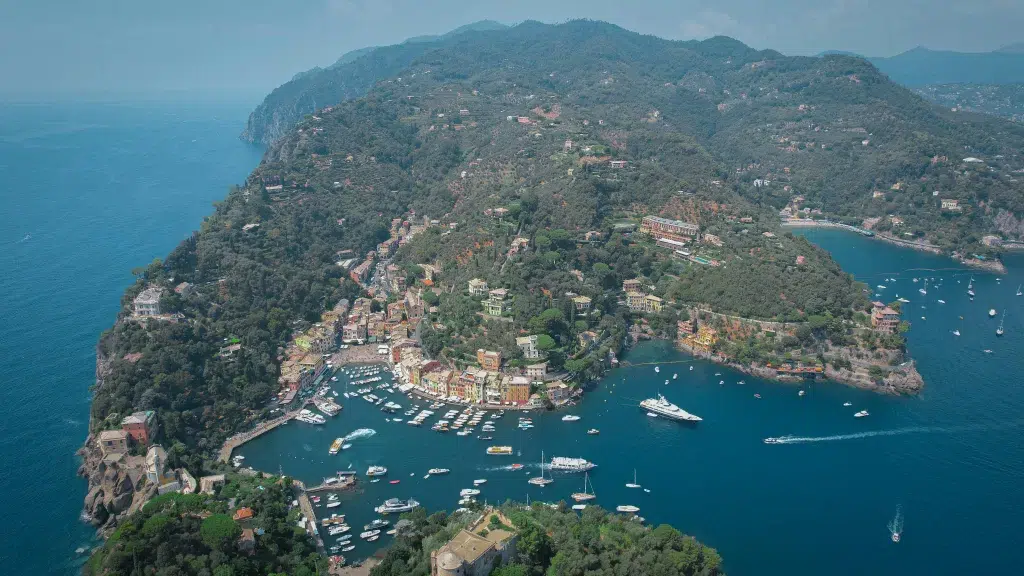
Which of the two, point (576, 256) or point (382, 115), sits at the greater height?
point (382, 115)

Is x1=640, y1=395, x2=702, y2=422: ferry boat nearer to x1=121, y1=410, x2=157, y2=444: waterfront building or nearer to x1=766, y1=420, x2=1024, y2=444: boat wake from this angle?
x1=766, y1=420, x2=1024, y2=444: boat wake

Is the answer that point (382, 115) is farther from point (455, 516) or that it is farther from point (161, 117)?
point (161, 117)

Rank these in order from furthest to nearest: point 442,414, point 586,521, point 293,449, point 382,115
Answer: point 382,115 < point 442,414 < point 293,449 < point 586,521

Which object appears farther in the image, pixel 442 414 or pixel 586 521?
pixel 442 414

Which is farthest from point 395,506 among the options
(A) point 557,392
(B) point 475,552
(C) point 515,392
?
(A) point 557,392

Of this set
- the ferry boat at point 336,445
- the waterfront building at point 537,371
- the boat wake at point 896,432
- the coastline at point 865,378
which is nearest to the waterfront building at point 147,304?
the ferry boat at point 336,445

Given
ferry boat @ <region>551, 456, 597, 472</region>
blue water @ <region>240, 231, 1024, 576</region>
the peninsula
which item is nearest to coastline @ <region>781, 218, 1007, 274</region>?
the peninsula

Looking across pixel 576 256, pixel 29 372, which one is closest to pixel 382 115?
pixel 576 256
